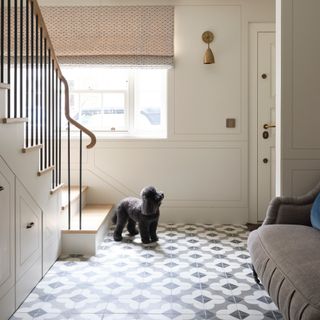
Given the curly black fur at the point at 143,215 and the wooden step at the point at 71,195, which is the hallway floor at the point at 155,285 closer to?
the curly black fur at the point at 143,215

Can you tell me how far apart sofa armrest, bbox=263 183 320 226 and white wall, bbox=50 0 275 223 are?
5.73 feet

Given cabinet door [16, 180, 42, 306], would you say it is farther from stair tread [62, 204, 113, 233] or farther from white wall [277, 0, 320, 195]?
white wall [277, 0, 320, 195]

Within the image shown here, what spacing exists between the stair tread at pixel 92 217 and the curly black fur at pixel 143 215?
0.58 feet

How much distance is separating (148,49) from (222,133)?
121 centimetres

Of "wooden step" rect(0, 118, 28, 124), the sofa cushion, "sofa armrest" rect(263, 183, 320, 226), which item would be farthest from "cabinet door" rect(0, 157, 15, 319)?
"sofa armrest" rect(263, 183, 320, 226)

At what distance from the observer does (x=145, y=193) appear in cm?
360

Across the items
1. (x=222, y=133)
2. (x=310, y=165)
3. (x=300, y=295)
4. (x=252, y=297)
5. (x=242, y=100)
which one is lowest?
(x=252, y=297)

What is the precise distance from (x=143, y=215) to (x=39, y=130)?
1.16 metres

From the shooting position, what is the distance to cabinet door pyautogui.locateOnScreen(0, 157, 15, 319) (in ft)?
7.24

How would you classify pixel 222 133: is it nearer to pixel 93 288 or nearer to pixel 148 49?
pixel 148 49

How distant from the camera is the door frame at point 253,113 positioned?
4.46 meters

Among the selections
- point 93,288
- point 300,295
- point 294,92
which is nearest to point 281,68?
point 294,92

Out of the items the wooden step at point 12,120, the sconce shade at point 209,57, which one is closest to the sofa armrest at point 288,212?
the wooden step at point 12,120

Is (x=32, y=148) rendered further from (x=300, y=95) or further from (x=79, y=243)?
(x=300, y=95)
